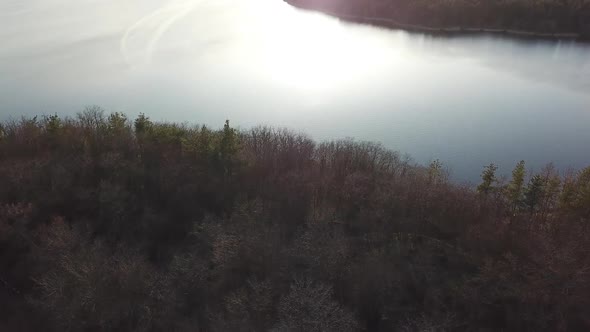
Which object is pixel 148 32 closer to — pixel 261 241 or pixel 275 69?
pixel 275 69

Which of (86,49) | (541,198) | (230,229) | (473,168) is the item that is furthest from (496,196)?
(86,49)

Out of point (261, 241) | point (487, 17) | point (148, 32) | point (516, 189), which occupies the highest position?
point (487, 17)

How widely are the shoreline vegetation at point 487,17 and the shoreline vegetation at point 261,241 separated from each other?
124 feet

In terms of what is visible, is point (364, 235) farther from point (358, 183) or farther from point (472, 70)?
point (472, 70)

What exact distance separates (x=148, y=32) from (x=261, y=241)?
36.7m

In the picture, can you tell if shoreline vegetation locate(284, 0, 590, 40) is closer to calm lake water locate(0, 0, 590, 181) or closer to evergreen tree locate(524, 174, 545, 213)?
calm lake water locate(0, 0, 590, 181)

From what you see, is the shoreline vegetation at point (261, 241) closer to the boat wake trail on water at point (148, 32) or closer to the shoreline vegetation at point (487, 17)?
the boat wake trail on water at point (148, 32)

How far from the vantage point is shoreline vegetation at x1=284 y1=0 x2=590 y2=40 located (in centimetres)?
4778

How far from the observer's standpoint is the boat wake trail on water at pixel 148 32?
1519 inches

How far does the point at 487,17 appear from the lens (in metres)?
50.8

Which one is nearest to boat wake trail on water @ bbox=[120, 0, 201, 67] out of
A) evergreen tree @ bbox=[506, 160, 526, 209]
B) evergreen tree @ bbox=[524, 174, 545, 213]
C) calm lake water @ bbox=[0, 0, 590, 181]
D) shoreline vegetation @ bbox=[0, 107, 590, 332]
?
calm lake water @ bbox=[0, 0, 590, 181]

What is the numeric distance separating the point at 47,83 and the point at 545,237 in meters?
31.0

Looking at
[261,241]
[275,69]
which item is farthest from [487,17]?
[261,241]

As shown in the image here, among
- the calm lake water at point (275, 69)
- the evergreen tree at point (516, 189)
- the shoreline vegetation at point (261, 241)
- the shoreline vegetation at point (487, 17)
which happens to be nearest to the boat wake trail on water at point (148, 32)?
the calm lake water at point (275, 69)
